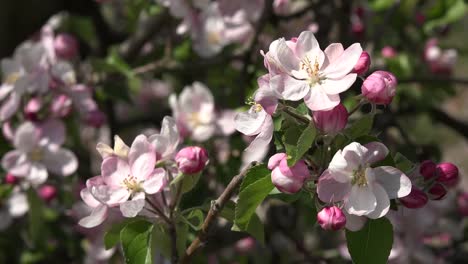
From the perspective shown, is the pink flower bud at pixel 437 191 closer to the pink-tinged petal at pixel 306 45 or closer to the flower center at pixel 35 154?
the pink-tinged petal at pixel 306 45

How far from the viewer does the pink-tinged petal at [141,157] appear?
4.72ft

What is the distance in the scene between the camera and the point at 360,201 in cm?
128

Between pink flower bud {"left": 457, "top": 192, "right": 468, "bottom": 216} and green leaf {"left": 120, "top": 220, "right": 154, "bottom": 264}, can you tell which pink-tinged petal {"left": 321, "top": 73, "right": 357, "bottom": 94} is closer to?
green leaf {"left": 120, "top": 220, "right": 154, "bottom": 264}

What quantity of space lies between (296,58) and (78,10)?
1965mm

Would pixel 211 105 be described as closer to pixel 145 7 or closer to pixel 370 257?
pixel 145 7

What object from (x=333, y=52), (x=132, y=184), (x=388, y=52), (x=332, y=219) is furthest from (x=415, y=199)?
(x=388, y=52)

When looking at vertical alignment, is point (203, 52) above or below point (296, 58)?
below

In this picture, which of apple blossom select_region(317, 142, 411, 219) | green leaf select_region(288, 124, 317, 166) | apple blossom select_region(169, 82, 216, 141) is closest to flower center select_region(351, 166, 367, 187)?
apple blossom select_region(317, 142, 411, 219)

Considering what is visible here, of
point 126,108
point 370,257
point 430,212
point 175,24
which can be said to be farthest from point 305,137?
point 126,108

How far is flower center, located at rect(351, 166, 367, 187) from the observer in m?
1.28

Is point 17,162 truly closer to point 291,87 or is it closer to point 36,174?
point 36,174

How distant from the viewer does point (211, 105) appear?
2295 mm

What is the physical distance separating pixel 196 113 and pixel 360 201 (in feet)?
3.46

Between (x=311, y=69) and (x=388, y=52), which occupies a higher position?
(x=311, y=69)
